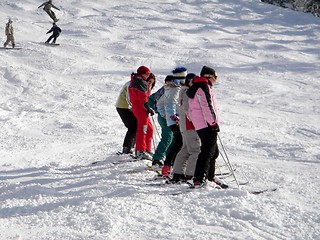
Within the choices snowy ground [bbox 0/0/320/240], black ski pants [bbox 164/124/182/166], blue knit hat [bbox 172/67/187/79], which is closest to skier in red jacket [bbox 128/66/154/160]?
snowy ground [bbox 0/0/320/240]

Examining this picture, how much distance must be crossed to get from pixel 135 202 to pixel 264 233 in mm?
1558

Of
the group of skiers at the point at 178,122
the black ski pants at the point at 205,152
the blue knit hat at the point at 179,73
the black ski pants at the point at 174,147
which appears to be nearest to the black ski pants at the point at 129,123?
the group of skiers at the point at 178,122

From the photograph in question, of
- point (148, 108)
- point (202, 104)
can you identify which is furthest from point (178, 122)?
point (202, 104)

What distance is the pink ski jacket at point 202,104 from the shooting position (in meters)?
5.84

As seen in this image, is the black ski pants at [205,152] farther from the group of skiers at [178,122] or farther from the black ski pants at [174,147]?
the black ski pants at [174,147]

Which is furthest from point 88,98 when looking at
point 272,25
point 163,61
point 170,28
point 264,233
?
point 272,25

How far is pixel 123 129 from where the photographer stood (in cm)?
1112

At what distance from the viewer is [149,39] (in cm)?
2266

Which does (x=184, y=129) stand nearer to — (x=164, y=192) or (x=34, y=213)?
(x=164, y=192)

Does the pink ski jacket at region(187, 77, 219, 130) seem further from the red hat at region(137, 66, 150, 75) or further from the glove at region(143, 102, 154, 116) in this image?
the red hat at region(137, 66, 150, 75)

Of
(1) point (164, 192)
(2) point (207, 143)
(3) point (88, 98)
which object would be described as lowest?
(3) point (88, 98)

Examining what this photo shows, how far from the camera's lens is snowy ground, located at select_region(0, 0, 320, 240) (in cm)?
500

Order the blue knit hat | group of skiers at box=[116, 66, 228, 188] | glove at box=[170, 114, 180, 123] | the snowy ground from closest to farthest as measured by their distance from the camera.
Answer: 1. the snowy ground
2. group of skiers at box=[116, 66, 228, 188]
3. the blue knit hat
4. glove at box=[170, 114, 180, 123]

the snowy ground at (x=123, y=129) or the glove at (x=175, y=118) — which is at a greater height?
the glove at (x=175, y=118)
